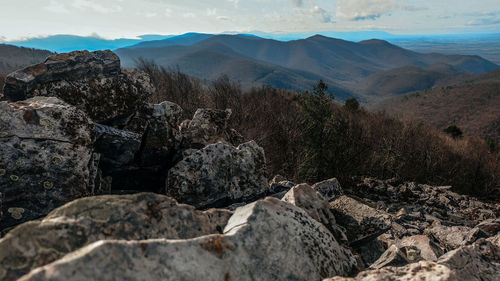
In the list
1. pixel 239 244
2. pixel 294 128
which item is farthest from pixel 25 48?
pixel 239 244

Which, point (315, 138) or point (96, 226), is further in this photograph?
point (315, 138)

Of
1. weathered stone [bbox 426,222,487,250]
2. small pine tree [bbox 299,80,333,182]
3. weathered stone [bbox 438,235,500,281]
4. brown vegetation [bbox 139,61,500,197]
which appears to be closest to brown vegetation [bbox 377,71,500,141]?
brown vegetation [bbox 139,61,500,197]

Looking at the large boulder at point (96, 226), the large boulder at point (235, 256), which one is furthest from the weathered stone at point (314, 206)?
the large boulder at point (96, 226)

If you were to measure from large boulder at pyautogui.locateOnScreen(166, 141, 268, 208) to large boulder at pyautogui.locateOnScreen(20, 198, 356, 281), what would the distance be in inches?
109

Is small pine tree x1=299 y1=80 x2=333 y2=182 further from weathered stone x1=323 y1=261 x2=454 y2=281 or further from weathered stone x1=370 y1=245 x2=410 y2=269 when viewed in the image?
weathered stone x1=323 y1=261 x2=454 y2=281

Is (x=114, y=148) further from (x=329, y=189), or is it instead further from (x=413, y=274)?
(x=413, y=274)

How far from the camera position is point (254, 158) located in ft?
24.4

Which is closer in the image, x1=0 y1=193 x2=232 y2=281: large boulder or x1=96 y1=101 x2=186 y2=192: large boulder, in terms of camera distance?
x1=0 y1=193 x2=232 y2=281: large boulder

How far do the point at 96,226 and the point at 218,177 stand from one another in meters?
3.83

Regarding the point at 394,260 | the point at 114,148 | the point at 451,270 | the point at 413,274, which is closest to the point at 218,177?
the point at 114,148

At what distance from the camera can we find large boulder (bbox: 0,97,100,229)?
461cm

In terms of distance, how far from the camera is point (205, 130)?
847 cm

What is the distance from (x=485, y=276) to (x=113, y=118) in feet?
26.0

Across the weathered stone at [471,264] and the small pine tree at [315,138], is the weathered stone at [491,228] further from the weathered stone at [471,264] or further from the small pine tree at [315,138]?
the small pine tree at [315,138]
